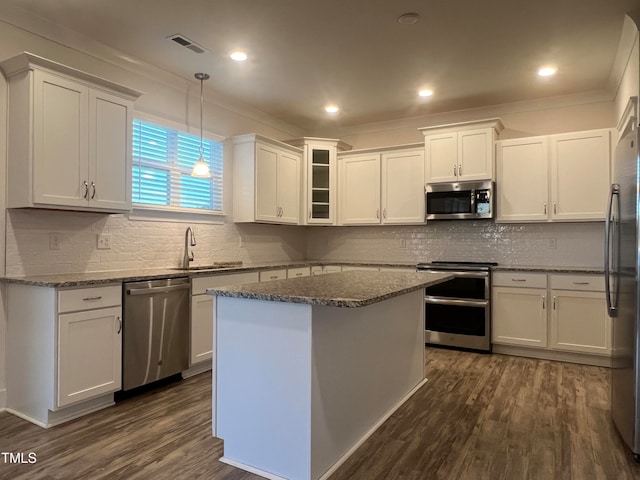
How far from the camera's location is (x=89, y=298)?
2.79 metres

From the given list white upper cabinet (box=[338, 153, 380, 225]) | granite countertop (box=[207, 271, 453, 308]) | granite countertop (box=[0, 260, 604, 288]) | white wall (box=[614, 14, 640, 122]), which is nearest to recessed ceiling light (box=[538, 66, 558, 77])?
white wall (box=[614, 14, 640, 122])

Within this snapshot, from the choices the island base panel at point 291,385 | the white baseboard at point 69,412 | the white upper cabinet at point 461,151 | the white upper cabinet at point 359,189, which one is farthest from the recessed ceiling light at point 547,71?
the white baseboard at point 69,412

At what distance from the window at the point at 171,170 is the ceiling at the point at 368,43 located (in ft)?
1.97

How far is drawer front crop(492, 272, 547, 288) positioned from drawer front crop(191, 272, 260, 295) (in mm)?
2425

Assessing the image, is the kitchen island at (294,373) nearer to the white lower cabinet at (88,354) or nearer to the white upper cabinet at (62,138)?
the white lower cabinet at (88,354)

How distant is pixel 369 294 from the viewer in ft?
6.68

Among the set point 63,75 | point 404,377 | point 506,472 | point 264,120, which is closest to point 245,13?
point 63,75

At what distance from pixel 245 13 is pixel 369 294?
83.3 inches

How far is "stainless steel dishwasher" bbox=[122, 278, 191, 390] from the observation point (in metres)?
3.06

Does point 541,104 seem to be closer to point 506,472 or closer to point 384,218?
point 384,218

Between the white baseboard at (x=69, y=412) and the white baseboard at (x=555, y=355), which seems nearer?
the white baseboard at (x=69, y=412)

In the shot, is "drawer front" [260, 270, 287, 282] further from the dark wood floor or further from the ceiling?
the ceiling

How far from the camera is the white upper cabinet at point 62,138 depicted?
2.76 metres

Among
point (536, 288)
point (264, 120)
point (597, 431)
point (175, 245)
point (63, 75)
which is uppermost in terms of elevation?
point (264, 120)
